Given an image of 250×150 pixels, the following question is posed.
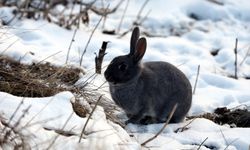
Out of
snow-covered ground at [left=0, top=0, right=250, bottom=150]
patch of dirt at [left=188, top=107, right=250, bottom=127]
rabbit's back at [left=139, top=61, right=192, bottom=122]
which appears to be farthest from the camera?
patch of dirt at [left=188, top=107, right=250, bottom=127]

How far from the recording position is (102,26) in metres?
7.65

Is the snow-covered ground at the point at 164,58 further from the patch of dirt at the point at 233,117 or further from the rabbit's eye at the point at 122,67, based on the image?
the rabbit's eye at the point at 122,67

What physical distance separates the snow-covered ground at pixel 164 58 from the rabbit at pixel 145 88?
21 cm

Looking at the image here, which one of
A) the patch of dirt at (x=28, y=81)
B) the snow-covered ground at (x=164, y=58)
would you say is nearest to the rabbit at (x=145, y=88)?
the snow-covered ground at (x=164, y=58)

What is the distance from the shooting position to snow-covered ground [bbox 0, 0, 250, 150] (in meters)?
3.78

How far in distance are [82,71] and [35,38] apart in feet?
3.61

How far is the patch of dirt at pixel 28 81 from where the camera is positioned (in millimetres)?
4340

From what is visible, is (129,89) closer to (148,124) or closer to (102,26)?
(148,124)

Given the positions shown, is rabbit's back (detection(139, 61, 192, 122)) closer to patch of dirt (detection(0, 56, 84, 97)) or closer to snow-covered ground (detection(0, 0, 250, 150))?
snow-covered ground (detection(0, 0, 250, 150))

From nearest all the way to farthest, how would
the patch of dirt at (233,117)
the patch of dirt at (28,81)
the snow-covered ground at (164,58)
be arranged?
the snow-covered ground at (164,58) → the patch of dirt at (28,81) → the patch of dirt at (233,117)

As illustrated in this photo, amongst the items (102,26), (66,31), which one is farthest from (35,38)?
(102,26)

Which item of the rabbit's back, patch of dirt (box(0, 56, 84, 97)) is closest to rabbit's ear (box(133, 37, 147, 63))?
the rabbit's back

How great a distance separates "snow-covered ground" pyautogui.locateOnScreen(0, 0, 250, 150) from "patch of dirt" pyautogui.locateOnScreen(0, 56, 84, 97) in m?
0.21

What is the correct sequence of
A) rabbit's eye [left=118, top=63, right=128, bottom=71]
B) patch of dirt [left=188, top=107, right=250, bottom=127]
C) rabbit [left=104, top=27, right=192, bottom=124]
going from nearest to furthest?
rabbit's eye [left=118, top=63, right=128, bottom=71] < rabbit [left=104, top=27, right=192, bottom=124] < patch of dirt [left=188, top=107, right=250, bottom=127]
